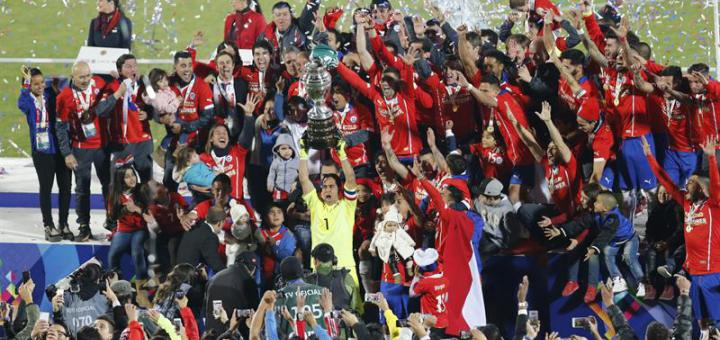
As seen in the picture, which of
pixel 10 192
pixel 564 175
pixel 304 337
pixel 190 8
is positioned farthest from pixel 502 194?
pixel 190 8

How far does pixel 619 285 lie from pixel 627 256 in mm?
230

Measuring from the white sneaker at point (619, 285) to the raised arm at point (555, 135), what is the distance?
95cm

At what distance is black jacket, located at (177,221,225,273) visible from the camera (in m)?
13.4

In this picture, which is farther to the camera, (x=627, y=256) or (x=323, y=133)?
(x=627, y=256)

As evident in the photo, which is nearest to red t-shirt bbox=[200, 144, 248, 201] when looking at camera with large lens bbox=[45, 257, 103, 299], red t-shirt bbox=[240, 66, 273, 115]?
red t-shirt bbox=[240, 66, 273, 115]

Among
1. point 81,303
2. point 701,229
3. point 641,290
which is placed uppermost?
point 701,229

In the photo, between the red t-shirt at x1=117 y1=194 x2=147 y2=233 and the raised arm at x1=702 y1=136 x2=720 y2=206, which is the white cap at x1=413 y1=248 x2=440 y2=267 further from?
the red t-shirt at x1=117 y1=194 x2=147 y2=233

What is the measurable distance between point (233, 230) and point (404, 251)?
4.91ft

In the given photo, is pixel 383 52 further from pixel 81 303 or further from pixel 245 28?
pixel 81 303

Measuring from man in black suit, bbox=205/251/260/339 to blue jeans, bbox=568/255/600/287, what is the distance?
2.37m

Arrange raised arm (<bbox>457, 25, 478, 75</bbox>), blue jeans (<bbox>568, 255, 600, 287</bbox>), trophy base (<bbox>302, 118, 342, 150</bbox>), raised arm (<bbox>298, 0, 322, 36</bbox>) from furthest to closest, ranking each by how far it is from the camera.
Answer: raised arm (<bbox>298, 0, 322, 36</bbox>)
raised arm (<bbox>457, 25, 478, 75</bbox>)
blue jeans (<bbox>568, 255, 600, 287</bbox>)
trophy base (<bbox>302, 118, 342, 150</bbox>)

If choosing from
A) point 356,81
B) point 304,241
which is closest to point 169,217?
point 304,241

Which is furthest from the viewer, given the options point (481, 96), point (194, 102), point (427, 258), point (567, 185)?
point (194, 102)

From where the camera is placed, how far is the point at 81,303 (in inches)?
517
